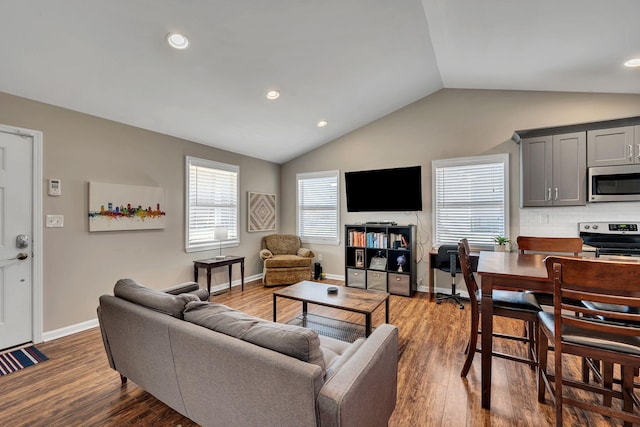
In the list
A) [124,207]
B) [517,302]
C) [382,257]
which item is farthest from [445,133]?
[124,207]

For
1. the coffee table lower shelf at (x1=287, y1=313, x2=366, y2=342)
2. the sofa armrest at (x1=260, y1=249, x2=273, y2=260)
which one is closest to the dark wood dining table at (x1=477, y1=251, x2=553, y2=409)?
the coffee table lower shelf at (x1=287, y1=313, x2=366, y2=342)

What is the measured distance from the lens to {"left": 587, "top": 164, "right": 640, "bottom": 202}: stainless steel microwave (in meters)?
3.07

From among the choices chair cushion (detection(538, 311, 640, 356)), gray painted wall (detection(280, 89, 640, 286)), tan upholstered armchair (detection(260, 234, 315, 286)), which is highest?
gray painted wall (detection(280, 89, 640, 286))

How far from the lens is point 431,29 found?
2.90 meters

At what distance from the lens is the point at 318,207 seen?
5.59 m

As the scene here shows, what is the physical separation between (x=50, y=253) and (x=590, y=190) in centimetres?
600

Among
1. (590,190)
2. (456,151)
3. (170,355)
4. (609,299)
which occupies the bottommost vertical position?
(170,355)

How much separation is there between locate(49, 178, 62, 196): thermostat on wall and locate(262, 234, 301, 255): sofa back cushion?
3183 mm

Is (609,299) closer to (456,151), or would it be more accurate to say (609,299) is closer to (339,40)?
(339,40)

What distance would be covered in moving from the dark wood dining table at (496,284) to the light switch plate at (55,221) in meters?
3.97

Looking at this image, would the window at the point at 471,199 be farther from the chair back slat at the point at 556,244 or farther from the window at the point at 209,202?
the window at the point at 209,202

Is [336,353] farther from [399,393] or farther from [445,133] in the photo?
[445,133]

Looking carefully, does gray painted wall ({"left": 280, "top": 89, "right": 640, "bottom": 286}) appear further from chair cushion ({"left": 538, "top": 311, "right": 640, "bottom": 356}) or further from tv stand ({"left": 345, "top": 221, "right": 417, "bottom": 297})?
chair cushion ({"left": 538, "top": 311, "right": 640, "bottom": 356})

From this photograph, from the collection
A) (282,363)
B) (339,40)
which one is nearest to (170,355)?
(282,363)
